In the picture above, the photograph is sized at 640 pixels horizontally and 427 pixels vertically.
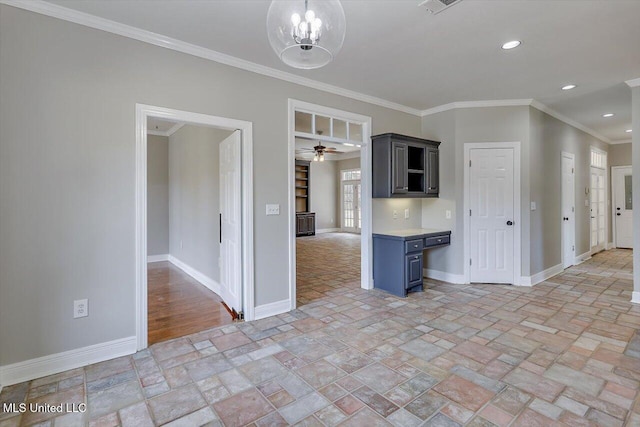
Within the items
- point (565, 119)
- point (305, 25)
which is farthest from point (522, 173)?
point (305, 25)

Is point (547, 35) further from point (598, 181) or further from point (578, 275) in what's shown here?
point (598, 181)

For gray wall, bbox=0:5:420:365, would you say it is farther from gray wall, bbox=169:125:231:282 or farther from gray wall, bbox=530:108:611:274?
gray wall, bbox=530:108:611:274

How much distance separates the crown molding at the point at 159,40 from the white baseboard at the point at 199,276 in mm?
2821

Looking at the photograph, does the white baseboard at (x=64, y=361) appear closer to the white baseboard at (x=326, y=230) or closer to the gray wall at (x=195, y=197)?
the gray wall at (x=195, y=197)

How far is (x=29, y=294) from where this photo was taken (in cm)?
242

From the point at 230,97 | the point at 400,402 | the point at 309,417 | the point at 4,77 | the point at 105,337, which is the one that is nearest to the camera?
the point at 309,417

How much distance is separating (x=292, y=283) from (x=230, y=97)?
7.11 ft

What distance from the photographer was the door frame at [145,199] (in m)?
2.83


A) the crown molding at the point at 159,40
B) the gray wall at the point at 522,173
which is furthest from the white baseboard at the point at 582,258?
the crown molding at the point at 159,40

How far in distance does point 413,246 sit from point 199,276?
3.34 metres

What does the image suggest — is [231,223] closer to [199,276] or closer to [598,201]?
[199,276]

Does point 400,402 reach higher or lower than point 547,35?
lower

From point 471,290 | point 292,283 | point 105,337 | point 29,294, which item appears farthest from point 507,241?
point 29,294

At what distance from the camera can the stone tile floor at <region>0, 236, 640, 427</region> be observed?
6.48 ft
